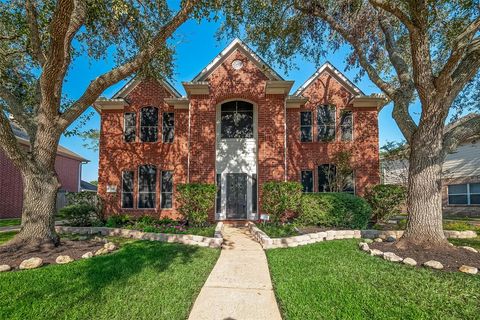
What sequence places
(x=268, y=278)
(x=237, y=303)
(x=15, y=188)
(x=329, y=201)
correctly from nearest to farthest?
1. (x=237, y=303)
2. (x=268, y=278)
3. (x=329, y=201)
4. (x=15, y=188)

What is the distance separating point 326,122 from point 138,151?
10073mm

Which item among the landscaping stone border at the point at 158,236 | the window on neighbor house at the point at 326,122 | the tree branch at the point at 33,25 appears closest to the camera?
the tree branch at the point at 33,25

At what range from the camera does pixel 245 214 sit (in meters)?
12.0

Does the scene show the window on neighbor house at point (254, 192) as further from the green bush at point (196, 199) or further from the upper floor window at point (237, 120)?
the green bush at point (196, 199)

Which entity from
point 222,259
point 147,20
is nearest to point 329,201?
point 222,259

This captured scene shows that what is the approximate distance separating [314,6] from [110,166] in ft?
38.8

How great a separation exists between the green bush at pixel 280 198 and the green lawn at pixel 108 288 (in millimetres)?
4110

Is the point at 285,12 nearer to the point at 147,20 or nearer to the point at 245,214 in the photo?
the point at 147,20

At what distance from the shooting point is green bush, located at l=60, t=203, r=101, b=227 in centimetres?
1018

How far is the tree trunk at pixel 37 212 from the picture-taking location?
6.37m

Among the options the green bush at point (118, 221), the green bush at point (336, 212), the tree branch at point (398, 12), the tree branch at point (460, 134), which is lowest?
the green bush at point (118, 221)

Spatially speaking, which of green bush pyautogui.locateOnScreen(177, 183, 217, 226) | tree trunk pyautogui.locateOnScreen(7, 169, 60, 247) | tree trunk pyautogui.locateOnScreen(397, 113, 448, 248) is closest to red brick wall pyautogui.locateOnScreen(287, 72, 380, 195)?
green bush pyautogui.locateOnScreen(177, 183, 217, 226)

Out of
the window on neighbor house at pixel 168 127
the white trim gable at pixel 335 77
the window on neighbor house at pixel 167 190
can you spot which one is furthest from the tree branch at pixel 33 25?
the white trim gable at pixel 335 77

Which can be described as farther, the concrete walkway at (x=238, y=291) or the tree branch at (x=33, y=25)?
the tree branch at (x=33, y=25)
